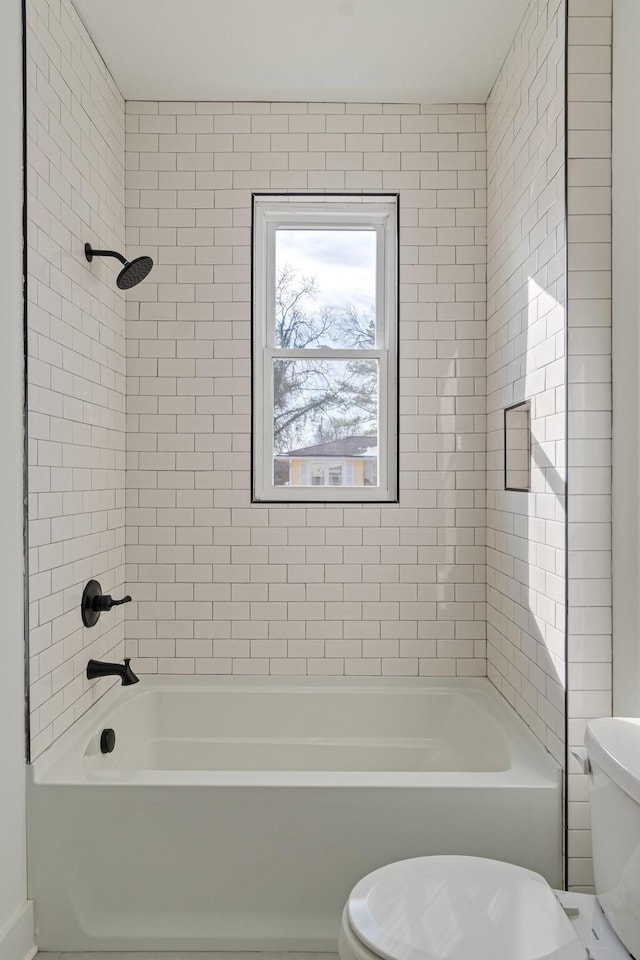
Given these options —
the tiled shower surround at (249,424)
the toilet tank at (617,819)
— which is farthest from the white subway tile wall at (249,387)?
the toilet tank at (617,819)

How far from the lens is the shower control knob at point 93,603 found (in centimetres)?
243

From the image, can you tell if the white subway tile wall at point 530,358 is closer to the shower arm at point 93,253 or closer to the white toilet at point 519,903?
the white toilet at point 519,903

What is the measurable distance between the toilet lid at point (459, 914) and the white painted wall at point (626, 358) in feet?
1.89

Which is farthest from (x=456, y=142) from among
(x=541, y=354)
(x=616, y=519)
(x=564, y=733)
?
(x=564, y=733)

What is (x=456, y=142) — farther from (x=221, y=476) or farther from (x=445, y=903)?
(x=445, y=903)

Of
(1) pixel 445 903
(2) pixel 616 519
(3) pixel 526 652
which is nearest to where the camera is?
(1) pixel 445 903

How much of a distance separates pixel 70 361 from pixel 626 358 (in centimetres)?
165

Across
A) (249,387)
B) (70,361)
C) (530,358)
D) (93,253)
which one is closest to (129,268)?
(93,253)

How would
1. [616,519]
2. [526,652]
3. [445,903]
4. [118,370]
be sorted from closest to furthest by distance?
1. [445,903]
2. [616,519]
3. [526,652]
4. [118,370]

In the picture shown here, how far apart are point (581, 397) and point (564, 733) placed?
0.91m

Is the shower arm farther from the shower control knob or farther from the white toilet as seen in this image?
the white toilet

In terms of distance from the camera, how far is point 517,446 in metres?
2.44

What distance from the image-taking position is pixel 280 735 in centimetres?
285

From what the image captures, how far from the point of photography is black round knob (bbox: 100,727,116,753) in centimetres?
242
